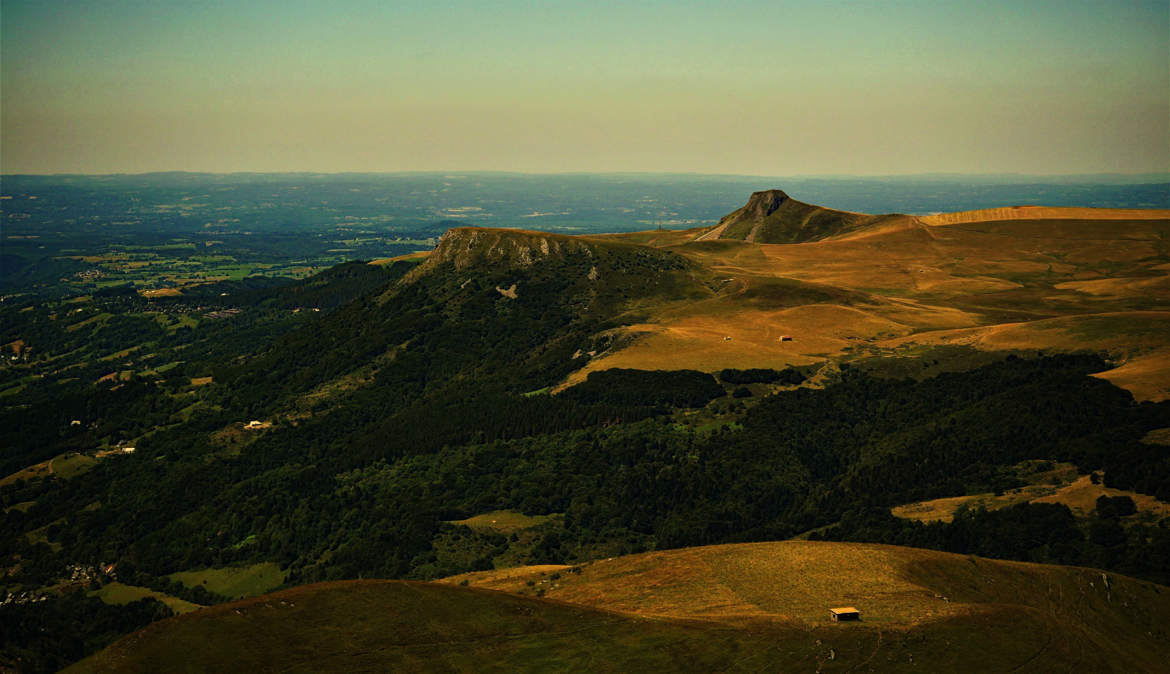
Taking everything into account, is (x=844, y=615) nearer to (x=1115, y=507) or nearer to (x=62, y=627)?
(x=1115, y=507)

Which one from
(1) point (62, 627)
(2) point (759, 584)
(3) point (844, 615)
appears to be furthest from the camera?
(1) point (62, 627)

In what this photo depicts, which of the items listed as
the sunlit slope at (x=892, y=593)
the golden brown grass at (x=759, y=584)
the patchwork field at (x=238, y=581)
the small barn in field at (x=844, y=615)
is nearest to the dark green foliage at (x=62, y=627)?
the patchwork field at (x=238, y=581)

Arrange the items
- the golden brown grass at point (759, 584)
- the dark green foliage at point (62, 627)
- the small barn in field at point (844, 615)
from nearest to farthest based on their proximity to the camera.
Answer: the small barn in field at point (844, 615) → the golden brown grass at point (759, 584) → the dark green foliage at point (62, 627)

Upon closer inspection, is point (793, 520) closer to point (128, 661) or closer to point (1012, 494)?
point (1012, 494)

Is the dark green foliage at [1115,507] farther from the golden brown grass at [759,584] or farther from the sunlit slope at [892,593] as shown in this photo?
the golden brown grass at [759,584]

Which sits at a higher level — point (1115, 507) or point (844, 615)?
point (844, 615)

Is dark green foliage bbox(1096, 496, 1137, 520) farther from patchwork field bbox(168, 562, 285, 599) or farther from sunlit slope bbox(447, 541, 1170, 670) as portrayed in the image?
patchwork field bbox(168, 562, 285, 599)

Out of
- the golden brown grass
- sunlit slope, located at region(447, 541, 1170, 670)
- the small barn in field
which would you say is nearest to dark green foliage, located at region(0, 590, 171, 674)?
the golden brown grass

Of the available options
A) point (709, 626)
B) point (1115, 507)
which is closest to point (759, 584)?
point (709, 626)

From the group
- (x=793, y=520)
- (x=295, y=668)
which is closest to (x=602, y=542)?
(x=793, y=520)
